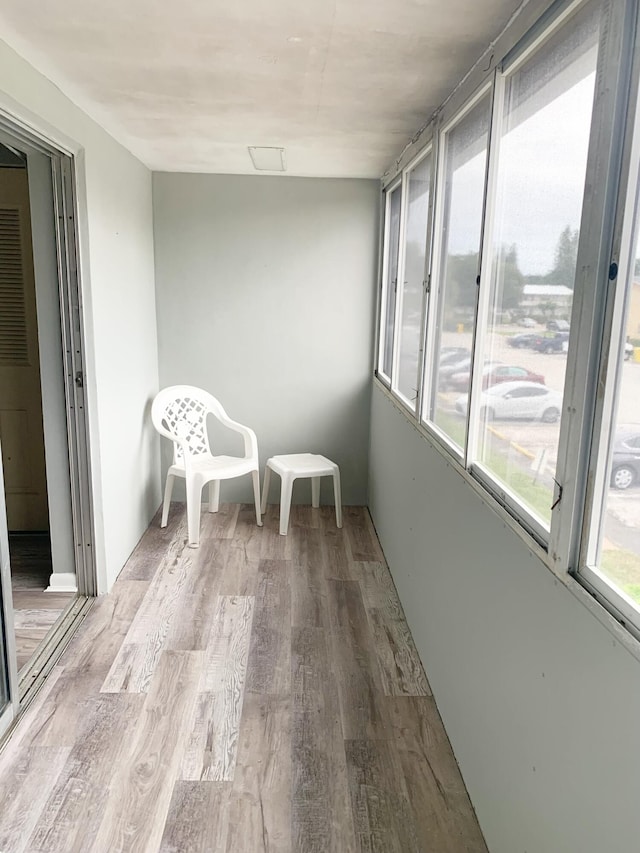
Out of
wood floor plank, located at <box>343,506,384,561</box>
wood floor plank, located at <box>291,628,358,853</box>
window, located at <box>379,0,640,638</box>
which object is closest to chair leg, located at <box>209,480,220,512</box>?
wood floor plank, located at <box>343,506,384,561</box>

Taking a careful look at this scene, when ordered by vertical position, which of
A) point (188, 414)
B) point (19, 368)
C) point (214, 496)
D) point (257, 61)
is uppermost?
point (257, 61)

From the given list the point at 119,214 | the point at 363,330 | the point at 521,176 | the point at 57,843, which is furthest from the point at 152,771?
the point at 363,330

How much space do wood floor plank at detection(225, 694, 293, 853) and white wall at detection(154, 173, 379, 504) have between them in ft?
7.88

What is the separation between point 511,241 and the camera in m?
1.77

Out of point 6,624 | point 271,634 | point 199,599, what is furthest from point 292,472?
point 6,624

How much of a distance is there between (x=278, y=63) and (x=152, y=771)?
7.72ft

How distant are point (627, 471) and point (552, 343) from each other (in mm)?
434

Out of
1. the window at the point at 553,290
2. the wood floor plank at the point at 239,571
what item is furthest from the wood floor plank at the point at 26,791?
the window at the point at 553,290

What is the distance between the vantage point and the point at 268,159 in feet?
11.9

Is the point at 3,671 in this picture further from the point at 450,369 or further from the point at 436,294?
the point at 436,294

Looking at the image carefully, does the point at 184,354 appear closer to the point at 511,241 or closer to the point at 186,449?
the point at 186,449

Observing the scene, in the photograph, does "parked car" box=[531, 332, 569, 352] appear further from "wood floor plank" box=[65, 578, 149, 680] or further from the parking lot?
"wood floor plank" box=[65, 578, 149, 680]

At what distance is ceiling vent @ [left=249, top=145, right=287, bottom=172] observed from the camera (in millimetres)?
3408

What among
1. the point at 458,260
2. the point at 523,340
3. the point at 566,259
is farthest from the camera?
the point at 458,260
